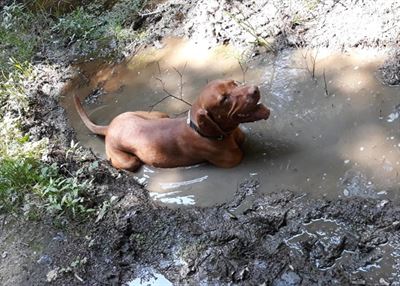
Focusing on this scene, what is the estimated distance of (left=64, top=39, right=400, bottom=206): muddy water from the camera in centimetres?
411

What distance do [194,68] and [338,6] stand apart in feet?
5.50

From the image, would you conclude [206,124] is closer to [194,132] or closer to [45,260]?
[194,132]

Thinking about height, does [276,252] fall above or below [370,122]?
below

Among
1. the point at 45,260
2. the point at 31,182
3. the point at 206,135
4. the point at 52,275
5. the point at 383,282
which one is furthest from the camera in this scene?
the point at 31,182

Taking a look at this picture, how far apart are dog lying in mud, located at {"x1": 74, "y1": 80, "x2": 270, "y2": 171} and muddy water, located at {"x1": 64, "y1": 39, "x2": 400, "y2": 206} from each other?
132mm

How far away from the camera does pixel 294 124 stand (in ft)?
15.3

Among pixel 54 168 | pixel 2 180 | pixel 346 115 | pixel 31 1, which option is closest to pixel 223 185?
pixel 346 115

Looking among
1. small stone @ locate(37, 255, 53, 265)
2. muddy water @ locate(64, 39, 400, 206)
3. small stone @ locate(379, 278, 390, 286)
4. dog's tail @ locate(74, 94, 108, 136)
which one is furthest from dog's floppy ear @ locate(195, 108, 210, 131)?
small stone @ locate(379, 278, 390, 286)

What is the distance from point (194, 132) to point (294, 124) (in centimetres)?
90

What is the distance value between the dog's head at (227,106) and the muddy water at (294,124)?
42cm

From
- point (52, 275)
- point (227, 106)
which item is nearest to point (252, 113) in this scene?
point (227, 106)

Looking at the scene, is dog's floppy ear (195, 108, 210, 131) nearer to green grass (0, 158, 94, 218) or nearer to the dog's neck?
the dog's neck

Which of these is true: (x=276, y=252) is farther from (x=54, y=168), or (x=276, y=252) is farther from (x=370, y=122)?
(x=54, y=168)

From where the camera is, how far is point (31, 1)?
26.1 ft
